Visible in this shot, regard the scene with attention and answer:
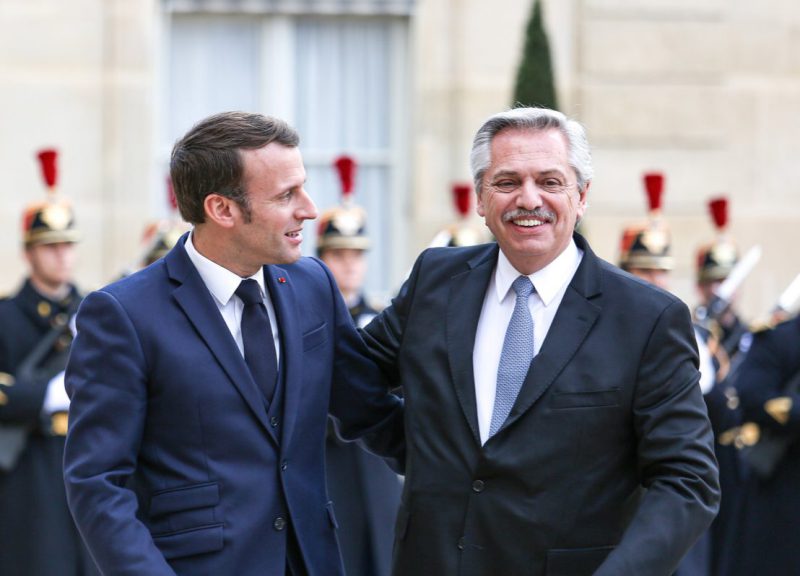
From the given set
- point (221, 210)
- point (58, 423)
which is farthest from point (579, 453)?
point (58, 423)

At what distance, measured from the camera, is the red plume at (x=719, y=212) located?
10.1m

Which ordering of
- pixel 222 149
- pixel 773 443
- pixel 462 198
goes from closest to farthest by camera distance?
pixel 222 149, pixel 773 443, pixel 462 198

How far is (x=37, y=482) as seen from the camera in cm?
790

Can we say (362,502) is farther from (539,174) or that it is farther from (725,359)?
(539,174)

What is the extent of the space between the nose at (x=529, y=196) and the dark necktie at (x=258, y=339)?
69cm

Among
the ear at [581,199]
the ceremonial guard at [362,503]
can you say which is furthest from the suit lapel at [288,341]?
the ceremonial guard at [362,503]

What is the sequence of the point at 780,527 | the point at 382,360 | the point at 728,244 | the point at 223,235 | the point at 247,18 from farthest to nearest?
the point at 247,18, the point at 728,244, the point at 780,527, the point at 382,360, the point at 223,235

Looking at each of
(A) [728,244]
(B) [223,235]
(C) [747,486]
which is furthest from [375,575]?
(B) [223,235]

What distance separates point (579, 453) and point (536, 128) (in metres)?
0.81

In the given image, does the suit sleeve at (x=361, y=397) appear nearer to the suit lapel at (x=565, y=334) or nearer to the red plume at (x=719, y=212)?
the suit lapel at (x=565, y=334)

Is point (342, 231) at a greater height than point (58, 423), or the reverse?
point (342, 231)

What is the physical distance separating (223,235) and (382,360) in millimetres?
581

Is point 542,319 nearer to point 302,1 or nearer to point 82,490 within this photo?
point 82,490

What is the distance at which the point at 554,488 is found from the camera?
374 centimetres
